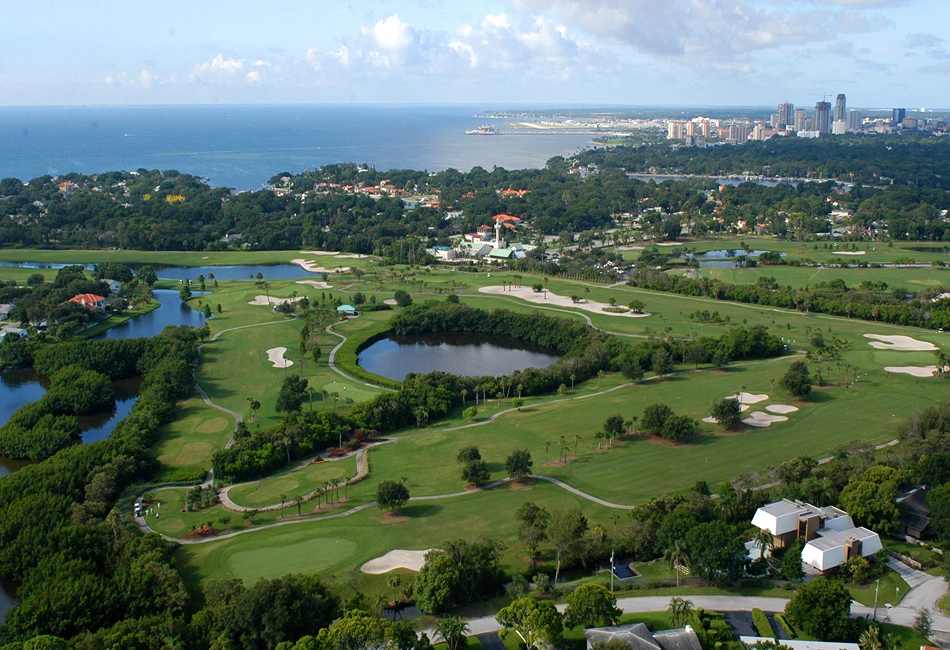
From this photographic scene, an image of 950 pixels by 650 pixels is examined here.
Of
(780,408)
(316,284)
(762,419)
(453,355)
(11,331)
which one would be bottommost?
(453,355)

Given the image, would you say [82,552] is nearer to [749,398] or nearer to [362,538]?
[362,538]

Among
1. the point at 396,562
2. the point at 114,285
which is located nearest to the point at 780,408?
the point at 396,562

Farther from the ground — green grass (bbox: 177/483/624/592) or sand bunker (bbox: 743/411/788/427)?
sand bunker (bbox: 743/411/788/427)

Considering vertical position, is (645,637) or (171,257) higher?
(171,257)

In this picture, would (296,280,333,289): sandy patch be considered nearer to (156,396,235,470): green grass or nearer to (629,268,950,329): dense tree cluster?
(629,268,950,329): dense tree cluster

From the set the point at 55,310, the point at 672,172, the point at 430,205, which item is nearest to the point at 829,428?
the point at 55,310

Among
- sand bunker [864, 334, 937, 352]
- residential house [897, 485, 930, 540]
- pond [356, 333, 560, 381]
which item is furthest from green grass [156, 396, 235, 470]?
sand bunker [864, 334, 937, 352]
